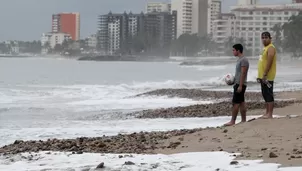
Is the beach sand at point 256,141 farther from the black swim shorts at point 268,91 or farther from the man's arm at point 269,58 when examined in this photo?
the man's arm at point 269,58

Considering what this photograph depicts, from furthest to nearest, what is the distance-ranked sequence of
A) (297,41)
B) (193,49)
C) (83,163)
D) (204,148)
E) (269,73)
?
(193,49) → (297,41) → (269,73) → (204,148) → (83,163)

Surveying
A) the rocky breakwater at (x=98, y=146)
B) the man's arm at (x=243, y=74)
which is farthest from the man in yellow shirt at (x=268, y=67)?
the rocky breakwater at (x=98, y=146)

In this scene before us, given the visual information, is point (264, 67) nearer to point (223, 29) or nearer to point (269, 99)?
point (269, 99)

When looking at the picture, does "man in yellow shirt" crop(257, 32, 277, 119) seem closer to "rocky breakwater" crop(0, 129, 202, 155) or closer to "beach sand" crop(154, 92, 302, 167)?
"beach sand" crop(154, 92, 302, 167)

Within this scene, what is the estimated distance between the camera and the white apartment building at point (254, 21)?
6801 inches

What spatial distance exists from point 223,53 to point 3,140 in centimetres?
16690

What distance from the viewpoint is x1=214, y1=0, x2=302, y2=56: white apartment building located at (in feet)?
567

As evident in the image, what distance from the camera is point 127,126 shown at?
13711 millimetres

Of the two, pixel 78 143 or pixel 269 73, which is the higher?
pixel 269 73

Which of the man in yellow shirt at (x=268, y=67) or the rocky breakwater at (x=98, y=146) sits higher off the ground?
the man in yellow shirt at (x=268, y=67)

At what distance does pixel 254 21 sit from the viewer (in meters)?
176

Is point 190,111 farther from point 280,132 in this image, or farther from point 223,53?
point 223,53

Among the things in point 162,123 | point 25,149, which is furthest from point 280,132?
point 162,123

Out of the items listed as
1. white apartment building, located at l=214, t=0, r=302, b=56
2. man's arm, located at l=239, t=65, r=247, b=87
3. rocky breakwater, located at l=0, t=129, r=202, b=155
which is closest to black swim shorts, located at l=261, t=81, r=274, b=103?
man's arm, located at l=239, t=65, r=247, b=87
